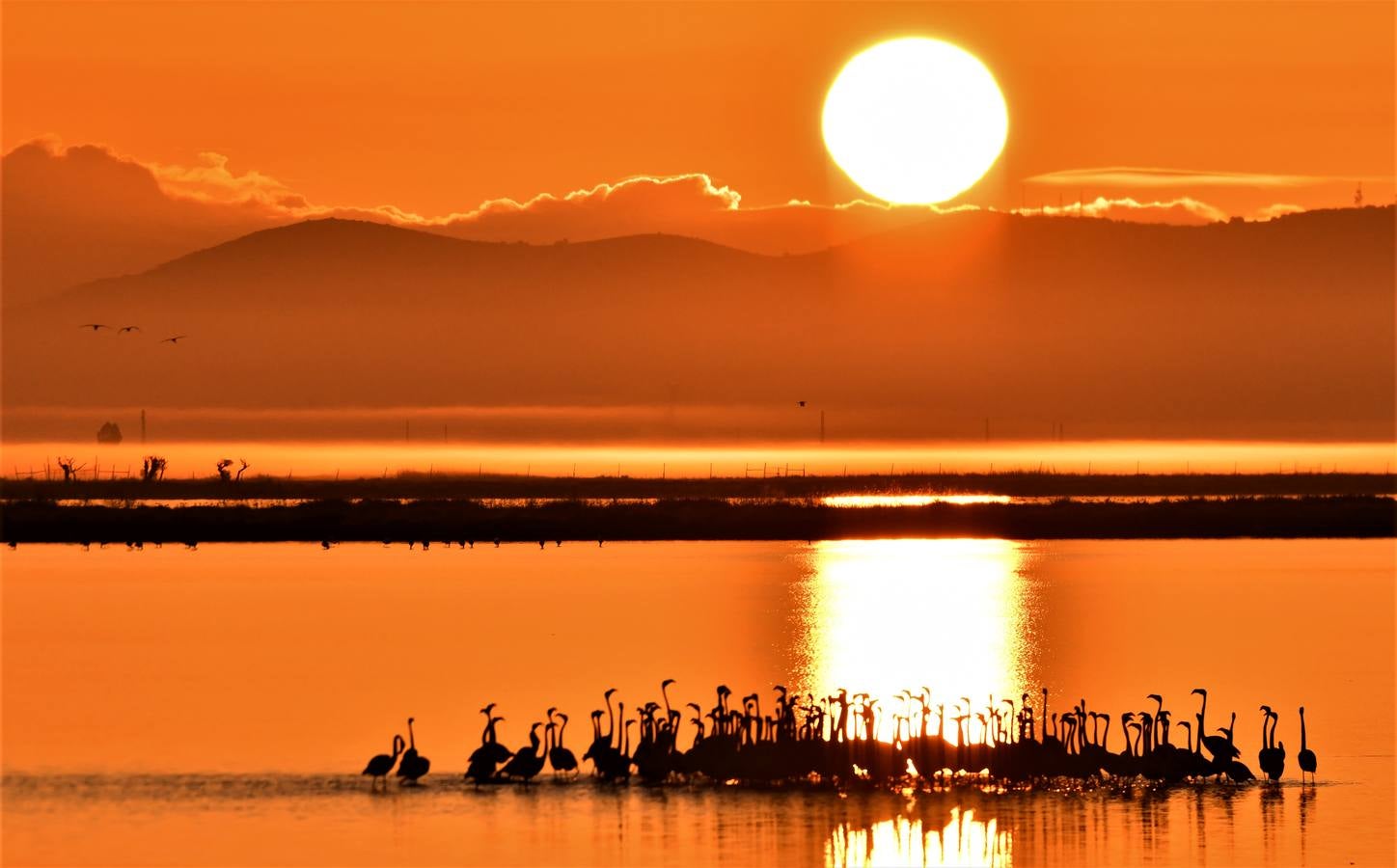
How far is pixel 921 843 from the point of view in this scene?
3819 cm

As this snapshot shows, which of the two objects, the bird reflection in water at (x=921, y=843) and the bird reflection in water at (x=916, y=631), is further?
the bird reflection in water at (x=916, y=631)

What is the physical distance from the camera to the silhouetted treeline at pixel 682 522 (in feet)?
353

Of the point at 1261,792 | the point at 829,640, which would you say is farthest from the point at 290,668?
the point at 1261,792

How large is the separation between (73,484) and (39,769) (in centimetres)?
9616

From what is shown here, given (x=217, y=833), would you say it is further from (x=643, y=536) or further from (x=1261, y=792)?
(x=643, y=536)

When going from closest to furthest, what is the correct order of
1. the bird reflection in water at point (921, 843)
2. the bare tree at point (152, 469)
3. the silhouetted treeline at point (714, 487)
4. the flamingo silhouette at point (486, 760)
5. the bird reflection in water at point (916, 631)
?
the bird reflection in water at point (921, 843), the flamingo silhouette at point (486, 760), the bird reflection in water at point (916, 631), the silhouetted treeline at point (714, 487), the bare tree at point (152, 469)


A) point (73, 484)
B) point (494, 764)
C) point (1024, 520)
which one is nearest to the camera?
point (494, 764)

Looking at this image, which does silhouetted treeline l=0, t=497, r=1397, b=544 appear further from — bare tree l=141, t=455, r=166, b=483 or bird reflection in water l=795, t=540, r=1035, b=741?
bare tree l=141, t=455, r=166, b=483

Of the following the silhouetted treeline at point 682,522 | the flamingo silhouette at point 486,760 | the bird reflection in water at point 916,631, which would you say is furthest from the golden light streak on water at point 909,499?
the flamingo silhouette at point 486,760

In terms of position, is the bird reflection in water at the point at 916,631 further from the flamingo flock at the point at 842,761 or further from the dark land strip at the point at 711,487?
the dark land strip at the point at 711,487

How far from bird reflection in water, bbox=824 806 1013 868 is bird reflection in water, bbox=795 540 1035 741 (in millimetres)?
7149

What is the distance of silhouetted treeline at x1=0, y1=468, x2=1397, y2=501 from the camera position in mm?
135875

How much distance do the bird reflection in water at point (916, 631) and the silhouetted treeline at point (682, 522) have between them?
8.77 ft

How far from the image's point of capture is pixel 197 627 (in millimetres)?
77500
